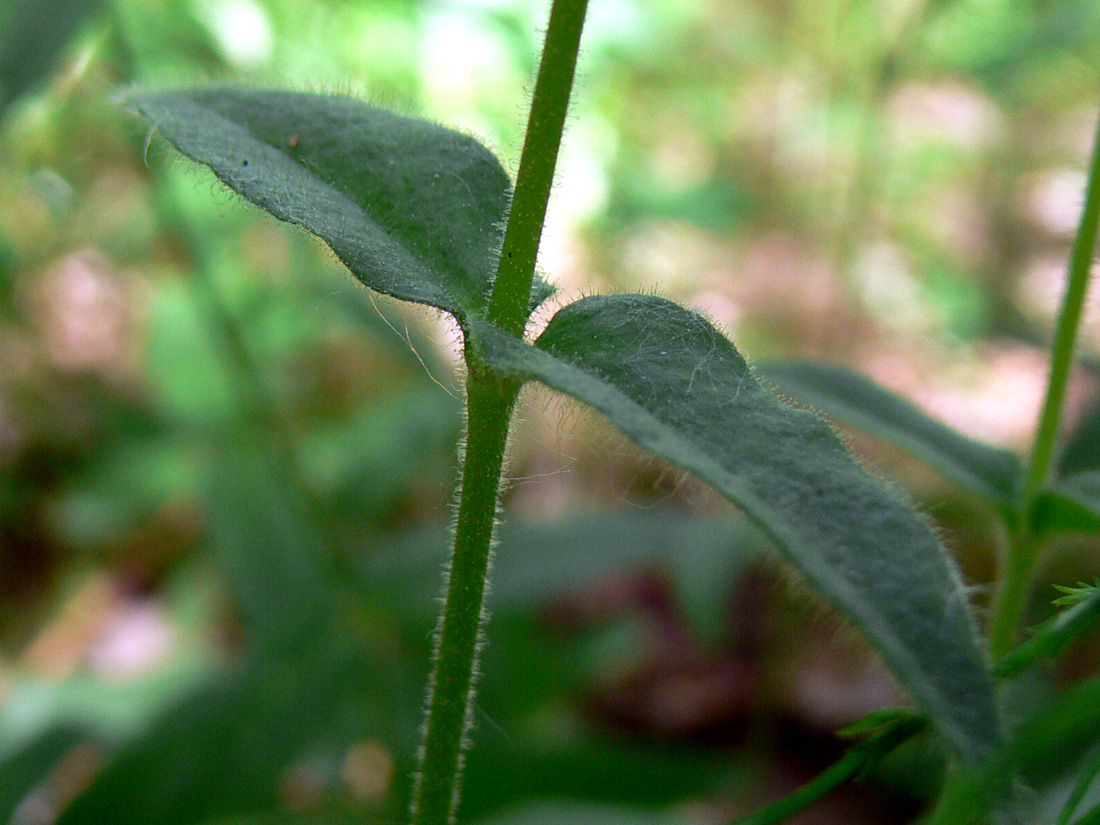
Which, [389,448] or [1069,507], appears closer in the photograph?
[1069,507]

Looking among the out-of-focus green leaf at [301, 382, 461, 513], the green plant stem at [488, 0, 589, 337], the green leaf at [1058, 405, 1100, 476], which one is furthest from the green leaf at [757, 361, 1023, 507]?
the out-of-focus green leaf at [301, 382, 461, 513]

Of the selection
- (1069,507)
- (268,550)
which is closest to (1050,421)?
(1069,507)

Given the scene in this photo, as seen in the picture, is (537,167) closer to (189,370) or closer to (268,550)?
(268,550)

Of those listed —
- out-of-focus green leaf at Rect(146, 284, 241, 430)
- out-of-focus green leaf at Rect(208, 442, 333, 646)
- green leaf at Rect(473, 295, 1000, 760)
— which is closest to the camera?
green leaf at Rect(473, 295, 1000, 760)

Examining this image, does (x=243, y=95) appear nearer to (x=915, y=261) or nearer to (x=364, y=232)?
(x=364, y=232)

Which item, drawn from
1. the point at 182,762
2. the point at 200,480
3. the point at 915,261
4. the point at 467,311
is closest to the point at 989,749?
the point at 467,311

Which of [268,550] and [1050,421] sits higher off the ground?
[1050,421]

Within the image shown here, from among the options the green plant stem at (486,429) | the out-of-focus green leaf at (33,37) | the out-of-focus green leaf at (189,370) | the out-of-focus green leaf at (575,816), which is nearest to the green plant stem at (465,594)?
the green plant stem at (486,429)

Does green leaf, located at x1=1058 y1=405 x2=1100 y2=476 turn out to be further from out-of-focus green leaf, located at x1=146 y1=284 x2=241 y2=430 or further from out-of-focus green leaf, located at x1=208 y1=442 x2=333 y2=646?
out-of-focus green leaf, located at x1=146 y1=284 x2=241 y2=430
